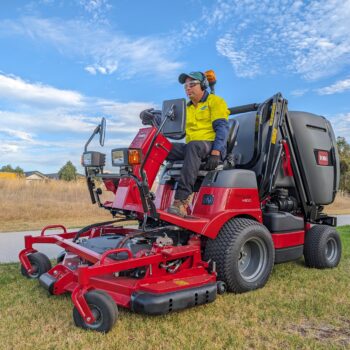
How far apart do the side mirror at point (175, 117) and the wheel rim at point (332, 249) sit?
302cm

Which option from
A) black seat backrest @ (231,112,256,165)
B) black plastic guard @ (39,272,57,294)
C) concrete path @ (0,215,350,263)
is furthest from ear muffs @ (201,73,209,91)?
concrete path @ (0,215,350,263)

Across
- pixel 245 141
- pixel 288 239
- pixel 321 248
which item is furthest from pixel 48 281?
pixel 321 248

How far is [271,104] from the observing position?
5.65 meters

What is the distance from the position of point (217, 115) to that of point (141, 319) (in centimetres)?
238

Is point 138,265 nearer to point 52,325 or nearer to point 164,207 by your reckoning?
point 52,325

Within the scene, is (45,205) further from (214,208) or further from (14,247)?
(214,208)

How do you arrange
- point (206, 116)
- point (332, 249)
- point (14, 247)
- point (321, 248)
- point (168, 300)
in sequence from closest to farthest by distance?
point (168, 300)
point (206, 116)
point (321, 248)
point (332, 249)
point (14, 247)

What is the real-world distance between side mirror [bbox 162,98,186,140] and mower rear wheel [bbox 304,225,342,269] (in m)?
2.60

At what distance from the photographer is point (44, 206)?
1361cm

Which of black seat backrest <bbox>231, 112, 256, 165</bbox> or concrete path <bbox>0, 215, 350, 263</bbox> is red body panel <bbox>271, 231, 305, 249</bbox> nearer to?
black seat backrest <bbox>231, 112, 256, 165</bbox>

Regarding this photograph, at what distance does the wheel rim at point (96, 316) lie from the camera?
3.26 meters

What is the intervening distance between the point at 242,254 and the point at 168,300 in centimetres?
150

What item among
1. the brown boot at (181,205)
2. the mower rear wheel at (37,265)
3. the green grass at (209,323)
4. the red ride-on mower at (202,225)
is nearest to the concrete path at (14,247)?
the mower rear wheel at (37,265)

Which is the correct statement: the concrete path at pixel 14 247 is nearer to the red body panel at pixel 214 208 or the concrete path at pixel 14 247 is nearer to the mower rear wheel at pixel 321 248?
the red body panel at pixel 214 208
